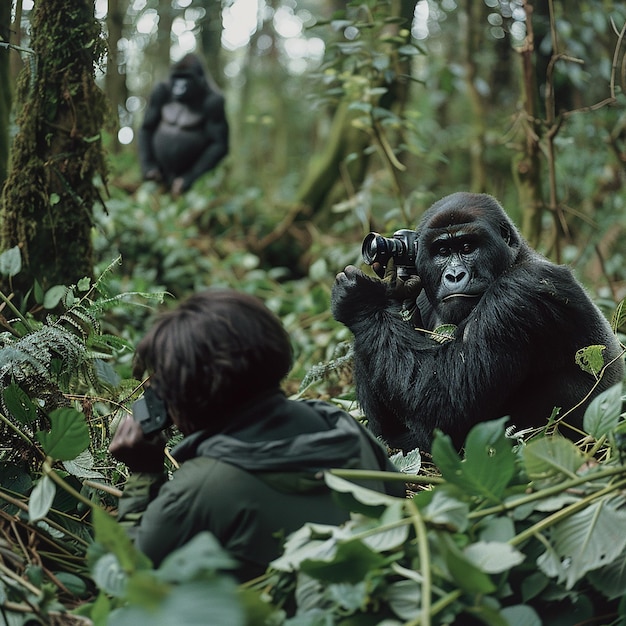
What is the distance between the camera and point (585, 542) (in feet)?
6.48

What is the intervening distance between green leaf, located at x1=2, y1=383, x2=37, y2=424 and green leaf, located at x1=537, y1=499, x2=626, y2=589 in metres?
1.58

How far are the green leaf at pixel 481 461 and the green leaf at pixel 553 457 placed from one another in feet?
0.35

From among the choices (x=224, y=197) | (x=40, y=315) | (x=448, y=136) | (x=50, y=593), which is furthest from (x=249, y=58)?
(x=50, y=593)

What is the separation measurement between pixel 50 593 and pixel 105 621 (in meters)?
0.26

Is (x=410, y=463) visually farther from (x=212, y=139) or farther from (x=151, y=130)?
(x=151, y=130)

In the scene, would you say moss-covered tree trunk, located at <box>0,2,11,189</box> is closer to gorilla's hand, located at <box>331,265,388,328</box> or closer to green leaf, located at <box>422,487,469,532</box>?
gorilla's hand, located at <box>331,265,388,328</box>

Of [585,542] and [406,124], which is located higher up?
[406,124]

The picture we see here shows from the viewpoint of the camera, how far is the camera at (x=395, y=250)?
3.35 m

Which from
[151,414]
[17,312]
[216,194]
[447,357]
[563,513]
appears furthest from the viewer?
[216,194]

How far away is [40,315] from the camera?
3.56 metres

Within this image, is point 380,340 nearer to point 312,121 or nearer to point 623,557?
point 623,557

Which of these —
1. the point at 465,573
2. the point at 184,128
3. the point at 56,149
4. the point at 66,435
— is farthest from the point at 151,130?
the point at 465,573

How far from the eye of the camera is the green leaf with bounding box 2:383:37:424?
264cm

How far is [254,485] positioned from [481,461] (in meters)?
0.52
